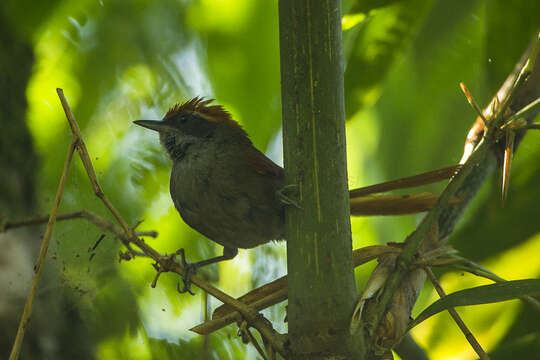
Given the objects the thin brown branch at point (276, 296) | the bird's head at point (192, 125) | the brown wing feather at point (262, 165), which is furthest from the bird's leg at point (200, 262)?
the bird's head at point (192, 125)

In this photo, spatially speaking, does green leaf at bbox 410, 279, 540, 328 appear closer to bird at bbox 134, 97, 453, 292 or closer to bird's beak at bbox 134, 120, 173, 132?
bird at bbox 134, 97, 453, 292

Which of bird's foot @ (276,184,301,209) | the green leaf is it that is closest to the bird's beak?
bird's foot @ (276,184,301,209)

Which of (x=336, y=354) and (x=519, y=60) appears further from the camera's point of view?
(x=519, y=60)

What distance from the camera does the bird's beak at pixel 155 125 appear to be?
7.49 feet

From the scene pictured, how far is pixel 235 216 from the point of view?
83.0 inches

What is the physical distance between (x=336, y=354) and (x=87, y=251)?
2.37ft

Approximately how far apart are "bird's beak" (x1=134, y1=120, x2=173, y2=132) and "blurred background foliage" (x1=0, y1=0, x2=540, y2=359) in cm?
3

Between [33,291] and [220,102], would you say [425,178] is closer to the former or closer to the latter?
[33,291]

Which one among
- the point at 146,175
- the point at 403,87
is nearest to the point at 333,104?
the point at 146,175

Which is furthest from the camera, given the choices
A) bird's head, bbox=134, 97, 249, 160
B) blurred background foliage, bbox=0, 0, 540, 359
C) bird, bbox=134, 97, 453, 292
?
bird's head, bbox=134, 97, 249, 160

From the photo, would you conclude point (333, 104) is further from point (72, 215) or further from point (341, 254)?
point (72, 215)

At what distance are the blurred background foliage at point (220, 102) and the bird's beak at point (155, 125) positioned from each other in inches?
1.3

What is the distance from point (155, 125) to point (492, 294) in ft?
5.18

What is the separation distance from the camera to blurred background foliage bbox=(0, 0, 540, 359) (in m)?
1.66
